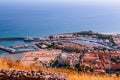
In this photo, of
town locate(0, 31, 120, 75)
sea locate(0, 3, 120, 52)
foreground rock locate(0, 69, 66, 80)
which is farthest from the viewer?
sea locate(0, 3, 120, 52)

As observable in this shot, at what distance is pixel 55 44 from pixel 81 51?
4.47m

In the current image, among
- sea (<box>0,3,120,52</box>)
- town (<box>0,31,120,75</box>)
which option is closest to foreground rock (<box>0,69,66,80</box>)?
town (<box>0,31,120,75</box>)

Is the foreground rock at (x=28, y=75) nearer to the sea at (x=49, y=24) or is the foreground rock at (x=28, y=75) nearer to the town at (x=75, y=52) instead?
the town at (x=75, y=52)

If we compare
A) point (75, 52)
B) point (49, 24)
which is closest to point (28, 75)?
point (75, 52)

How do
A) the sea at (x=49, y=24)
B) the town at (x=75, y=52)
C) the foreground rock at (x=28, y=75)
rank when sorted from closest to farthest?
the foreground rock at (x=28, y=75) < the town at (x=75, y=52) < the sea at (x=49, y=24)

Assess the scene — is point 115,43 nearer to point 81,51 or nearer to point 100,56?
point 81,51

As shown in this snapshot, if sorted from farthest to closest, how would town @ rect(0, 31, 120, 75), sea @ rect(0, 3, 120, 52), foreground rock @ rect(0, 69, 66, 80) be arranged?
sea @ rect(0, 3, 120, 52)
town @ rect(0, 31, 120, 75)
foreground rock @ rect(0, 69, 66, 80)

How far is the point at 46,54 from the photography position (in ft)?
81.5

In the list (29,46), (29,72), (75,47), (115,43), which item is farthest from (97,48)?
(29,72)

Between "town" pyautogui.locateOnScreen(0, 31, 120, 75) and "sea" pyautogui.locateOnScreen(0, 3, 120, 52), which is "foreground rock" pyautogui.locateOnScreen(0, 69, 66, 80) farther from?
"sea" pyautogui.locateOnScreen(0, 3, 120, 52)

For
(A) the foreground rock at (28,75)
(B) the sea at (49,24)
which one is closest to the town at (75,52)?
(B) the sea at (49,24)

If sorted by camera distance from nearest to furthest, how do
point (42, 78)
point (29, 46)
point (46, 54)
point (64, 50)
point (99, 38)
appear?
point (42, 78) → point (46, 54) → point (64, 50) → point (29, 46) → point (99, 38)

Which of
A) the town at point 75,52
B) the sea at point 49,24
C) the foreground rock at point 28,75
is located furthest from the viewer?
the sea at point 49,24

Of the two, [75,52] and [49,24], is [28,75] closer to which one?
[75,52]
